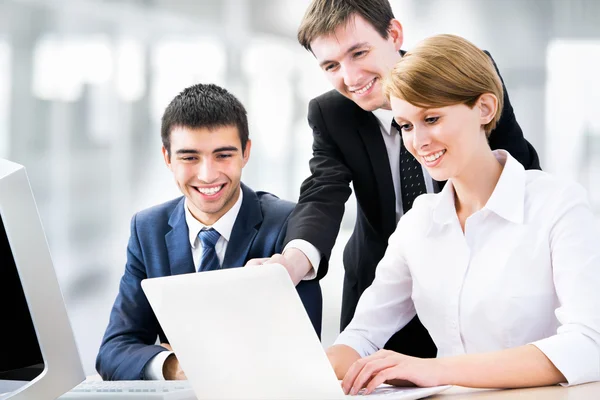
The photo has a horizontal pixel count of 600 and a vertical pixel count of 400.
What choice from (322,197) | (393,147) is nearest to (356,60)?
(393,147)

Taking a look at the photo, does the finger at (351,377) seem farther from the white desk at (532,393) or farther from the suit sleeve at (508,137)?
the suit sleeve at (508,137)

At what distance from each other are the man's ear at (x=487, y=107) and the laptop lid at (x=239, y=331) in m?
0.74

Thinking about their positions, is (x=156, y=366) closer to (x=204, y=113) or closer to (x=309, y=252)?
(x=309, y=252)

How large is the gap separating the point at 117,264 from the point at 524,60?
226 cm

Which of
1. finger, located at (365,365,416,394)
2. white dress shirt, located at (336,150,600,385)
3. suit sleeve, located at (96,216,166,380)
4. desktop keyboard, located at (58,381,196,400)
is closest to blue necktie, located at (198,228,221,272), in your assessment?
suit sleeve, located at (96,216,166,380)

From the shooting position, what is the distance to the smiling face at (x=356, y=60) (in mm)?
2000

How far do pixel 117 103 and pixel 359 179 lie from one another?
2038 millimetres

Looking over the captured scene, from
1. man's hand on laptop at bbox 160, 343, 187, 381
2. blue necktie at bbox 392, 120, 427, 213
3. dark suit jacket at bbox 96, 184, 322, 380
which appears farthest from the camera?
blue necktie at bbox 392, 120, 427, 213

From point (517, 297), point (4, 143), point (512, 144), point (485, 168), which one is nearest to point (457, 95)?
point (485, 168)

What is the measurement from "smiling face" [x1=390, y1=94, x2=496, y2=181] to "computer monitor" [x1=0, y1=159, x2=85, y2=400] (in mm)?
811

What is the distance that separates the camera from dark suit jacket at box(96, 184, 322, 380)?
6.05 feet

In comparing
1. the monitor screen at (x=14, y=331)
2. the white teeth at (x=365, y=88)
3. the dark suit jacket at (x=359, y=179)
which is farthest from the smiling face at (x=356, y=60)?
the monitor screen at (x=14, y=331)

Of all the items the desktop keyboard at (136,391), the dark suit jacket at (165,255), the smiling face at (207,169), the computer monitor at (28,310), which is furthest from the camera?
the smiling face at (207,169)

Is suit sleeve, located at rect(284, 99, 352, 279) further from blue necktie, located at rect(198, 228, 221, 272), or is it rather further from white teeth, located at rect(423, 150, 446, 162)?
white teeth, located at rect(423, 150, 446, 162)
